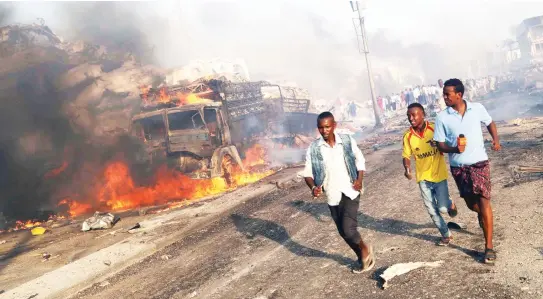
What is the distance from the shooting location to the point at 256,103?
15.4m

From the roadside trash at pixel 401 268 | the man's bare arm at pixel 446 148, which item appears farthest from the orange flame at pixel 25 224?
the man's bare arm at pixel 446 148

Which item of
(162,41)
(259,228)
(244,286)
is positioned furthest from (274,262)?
(162,41)

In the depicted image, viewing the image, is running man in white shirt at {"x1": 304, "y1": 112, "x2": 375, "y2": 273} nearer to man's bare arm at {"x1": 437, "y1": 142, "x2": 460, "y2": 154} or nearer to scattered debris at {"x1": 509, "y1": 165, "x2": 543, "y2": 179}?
man's bare arm at {"x1": 437, "y1": 142, "x2": 460, "y2": 154}

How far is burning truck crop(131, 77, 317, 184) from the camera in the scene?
11.5m

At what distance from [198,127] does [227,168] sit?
154 centimetres

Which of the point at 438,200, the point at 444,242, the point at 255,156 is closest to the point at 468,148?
the point at 438,200

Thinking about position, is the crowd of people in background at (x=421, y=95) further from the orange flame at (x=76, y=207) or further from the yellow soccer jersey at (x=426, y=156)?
the yellow soccer jersey at (x=426, y=156)

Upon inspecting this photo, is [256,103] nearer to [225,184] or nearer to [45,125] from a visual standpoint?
[225,184]

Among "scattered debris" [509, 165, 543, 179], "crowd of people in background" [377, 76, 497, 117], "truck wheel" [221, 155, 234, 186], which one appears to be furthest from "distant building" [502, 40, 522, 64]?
"scattered debris" [509, 165, 543, 179]

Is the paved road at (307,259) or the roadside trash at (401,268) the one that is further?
the roadside trash at (401,268)

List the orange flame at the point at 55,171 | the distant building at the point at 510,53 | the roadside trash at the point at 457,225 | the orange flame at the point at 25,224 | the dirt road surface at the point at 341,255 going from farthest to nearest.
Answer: the distant building at the point at 510,53
the orange flame at the point at 55,171
the orange flame at the point at 25,224
the roadside trash at the point at 457,225
the dirt road surface at the point at 341,255

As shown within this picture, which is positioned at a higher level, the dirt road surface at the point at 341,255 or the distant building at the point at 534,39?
the distant building at the point at 534,39

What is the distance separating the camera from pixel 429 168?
4.47m

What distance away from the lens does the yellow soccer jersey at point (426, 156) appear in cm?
445
